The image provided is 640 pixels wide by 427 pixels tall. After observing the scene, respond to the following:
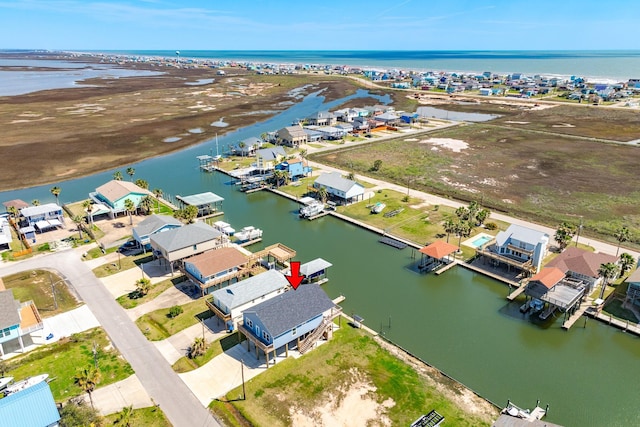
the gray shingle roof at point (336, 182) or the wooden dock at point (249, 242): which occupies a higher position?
the gray shingle roof at point (336, 182)

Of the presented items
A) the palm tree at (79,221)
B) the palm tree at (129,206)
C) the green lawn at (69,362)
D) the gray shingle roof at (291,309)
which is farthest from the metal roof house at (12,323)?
the palm tree at (129,206)

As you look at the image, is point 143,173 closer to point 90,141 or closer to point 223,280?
point 90,141

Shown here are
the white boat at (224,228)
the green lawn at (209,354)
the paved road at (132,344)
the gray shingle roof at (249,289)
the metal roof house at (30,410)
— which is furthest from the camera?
the white boat at (224,228)

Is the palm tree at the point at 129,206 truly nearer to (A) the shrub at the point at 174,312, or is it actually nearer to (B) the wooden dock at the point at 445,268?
(A) the shrub at the point at 174,312

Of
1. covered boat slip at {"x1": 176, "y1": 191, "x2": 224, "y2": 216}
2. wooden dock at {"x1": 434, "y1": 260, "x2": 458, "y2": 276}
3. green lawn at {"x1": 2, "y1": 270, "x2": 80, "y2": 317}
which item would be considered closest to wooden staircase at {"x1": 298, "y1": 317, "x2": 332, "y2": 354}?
wooden dock at {"x1": 434, "y1": 260, "x2": 458, "y2": 276}

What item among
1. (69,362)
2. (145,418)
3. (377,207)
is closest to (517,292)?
(377,207)

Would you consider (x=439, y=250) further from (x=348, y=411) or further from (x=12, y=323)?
(x=12, y=323)
